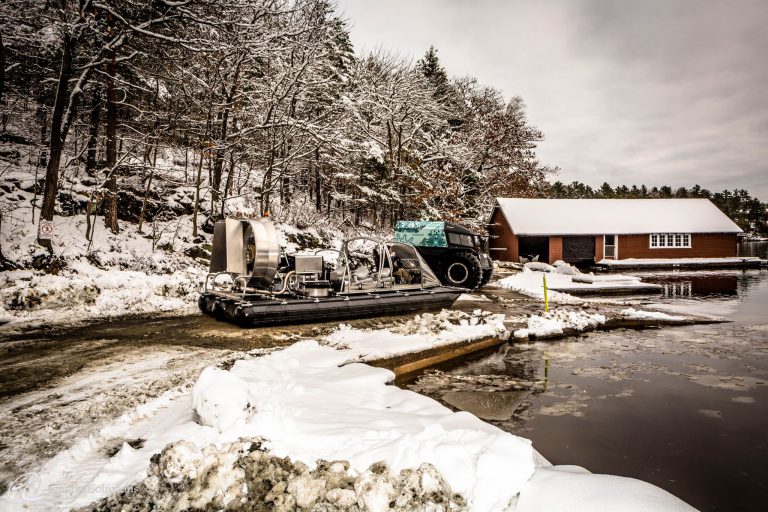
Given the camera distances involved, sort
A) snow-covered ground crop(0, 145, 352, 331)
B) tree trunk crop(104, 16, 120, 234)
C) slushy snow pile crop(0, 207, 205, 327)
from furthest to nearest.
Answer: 1. tree trunk crop(104, 16, 120, 234)
2. snow-covered ground crop(0, 145, 352, 331)
3. slushy snow pile crop(0, 207, 205, 327)

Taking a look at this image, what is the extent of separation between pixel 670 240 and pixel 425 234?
27.1 metres

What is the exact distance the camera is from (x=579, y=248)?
102 ft

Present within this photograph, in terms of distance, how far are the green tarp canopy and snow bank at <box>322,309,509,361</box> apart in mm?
4660

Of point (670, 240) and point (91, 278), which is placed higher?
point (670, 240)

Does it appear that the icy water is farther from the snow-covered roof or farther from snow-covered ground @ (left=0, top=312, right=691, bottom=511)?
the snow-covered roof

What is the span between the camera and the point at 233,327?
8.00 meters

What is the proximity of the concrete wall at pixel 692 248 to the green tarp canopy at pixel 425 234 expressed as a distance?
23.2 meters

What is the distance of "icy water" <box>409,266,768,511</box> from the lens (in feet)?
13.7

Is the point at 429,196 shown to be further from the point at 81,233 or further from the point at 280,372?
the point at 280,372

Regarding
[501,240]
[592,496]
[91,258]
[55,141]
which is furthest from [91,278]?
[501,240]

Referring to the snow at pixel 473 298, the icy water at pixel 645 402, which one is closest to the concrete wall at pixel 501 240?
the snow at pixel 473 298

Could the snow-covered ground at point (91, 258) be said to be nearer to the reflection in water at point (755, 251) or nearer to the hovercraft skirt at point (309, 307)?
the hovercraft skirt at point (309, 307)

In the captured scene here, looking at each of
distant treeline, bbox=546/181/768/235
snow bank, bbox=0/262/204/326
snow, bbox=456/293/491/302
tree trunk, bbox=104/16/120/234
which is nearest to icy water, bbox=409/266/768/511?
snow, bbox=456/293/491/302

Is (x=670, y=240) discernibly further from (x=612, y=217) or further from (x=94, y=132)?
(x=94, y=132)
